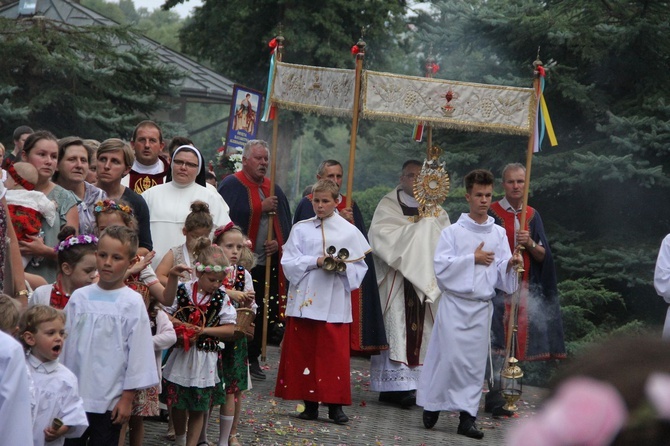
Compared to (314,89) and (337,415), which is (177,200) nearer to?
(337,415)

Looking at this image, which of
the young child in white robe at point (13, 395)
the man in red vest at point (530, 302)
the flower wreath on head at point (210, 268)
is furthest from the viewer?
the man in red vest at point (530, 302)

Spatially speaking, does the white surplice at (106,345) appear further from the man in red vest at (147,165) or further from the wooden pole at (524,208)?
the wooden pole at (524,208)

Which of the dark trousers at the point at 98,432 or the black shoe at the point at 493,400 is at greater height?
the dark trousers at the point at 98,432

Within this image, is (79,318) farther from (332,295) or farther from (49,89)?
(49,89)

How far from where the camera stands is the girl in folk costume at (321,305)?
30.9ft

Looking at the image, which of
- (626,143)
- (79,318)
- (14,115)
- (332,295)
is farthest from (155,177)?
(14,115)

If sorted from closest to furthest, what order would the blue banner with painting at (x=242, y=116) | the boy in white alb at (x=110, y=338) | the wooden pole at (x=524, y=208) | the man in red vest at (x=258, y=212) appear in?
the boy in white alb at (x=110, y=338)
the wooden pole at (x=524, y=208)
the man in red vest at (x=258, y=212)
the blue banner with painting at (x=242, y=116)

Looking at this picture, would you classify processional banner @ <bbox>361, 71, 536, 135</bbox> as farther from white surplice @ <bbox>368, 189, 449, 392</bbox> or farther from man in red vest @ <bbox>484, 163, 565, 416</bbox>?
white surplice @ <bbox>368, 189, 449, 392</bbox>

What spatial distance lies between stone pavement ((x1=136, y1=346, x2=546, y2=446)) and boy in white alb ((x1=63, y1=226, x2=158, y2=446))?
1904 mm

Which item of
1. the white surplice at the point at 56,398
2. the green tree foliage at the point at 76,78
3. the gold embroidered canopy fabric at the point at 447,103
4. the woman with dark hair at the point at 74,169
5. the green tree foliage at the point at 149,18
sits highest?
the green tree foliage at the point at 149,18

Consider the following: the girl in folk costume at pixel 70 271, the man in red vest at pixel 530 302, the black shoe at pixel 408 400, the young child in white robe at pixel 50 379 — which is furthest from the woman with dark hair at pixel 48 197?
the man in red vest at pixel 530 302

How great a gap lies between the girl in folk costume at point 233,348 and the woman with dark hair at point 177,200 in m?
0.80

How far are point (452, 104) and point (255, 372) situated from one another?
326 centimetres

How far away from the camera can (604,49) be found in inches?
607
